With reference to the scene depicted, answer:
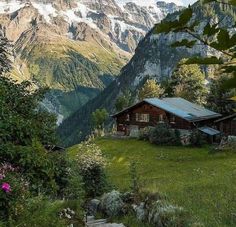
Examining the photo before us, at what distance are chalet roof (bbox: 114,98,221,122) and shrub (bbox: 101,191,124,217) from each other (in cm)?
4947

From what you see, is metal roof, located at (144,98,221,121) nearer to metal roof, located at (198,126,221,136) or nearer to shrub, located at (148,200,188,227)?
metal roof, located at (198,126,221,136)

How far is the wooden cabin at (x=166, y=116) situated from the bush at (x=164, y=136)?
360 centimetres

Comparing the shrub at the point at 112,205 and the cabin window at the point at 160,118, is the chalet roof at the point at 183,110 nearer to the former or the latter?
the cabin window at the point at 160,118

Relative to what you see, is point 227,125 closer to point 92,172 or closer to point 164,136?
point 164,136

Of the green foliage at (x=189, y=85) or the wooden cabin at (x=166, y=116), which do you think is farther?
the green foliage at (x=189, y=85)

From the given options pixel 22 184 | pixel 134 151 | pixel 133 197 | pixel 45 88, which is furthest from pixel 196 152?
pixel 22 184

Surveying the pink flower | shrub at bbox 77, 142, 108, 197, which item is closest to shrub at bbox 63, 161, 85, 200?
shrub at bbox 77, 142, 108, 197

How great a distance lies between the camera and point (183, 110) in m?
76.9

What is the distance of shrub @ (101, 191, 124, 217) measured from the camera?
23.3 metres

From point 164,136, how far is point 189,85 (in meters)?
32.0

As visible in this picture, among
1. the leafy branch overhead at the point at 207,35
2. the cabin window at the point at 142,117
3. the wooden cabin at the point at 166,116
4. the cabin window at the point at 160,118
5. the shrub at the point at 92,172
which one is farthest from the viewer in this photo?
the cabin window at the point at 142,117

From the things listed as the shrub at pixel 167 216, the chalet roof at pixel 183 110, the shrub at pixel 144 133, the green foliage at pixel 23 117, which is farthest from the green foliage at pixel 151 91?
the shrub at pixel 167 216

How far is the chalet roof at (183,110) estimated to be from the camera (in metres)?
74.2

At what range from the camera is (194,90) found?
330 feet
